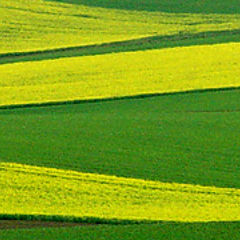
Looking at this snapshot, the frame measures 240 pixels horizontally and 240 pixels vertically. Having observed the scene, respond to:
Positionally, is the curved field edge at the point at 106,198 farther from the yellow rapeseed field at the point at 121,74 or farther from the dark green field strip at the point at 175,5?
the dark green field strip at the point at 175,5

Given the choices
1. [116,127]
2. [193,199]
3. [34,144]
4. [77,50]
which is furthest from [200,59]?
[193,199]

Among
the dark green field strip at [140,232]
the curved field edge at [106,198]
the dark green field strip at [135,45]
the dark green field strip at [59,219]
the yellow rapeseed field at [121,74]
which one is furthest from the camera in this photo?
the dark green field strip at [135,45]

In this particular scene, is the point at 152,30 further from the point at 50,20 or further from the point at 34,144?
the point at 34,144

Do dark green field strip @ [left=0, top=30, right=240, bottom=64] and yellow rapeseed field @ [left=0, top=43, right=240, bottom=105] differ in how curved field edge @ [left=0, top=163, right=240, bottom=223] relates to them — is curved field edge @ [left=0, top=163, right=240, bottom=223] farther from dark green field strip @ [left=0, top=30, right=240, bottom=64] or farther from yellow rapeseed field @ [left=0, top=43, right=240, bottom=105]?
dark green field strip @ [left=0, top=30, right=240, bottom=64]

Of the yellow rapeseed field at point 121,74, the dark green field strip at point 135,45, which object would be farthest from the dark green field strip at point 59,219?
the dark green field strip at point 135,45

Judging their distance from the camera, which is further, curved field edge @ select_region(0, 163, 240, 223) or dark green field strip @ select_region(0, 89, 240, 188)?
dark green field strip @ select_region(0, 89, 240, 188)

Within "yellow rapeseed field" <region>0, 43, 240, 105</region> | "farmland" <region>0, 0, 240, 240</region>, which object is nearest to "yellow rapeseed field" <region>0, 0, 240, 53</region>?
"farmland" <region>0, 0, 240, 240</region>
